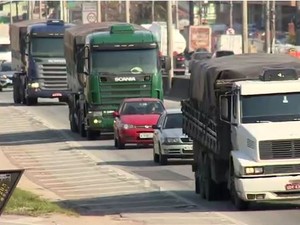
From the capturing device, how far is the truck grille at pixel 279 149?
812 inches

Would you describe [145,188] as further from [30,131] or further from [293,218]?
[30,131]

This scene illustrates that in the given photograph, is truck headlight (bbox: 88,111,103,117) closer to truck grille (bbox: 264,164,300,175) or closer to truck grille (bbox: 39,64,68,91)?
truck grille (bbox: 39,64,68,91)

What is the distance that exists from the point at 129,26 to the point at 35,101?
832 inches

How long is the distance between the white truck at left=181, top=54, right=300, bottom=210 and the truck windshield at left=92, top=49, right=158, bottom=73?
57.6 feet

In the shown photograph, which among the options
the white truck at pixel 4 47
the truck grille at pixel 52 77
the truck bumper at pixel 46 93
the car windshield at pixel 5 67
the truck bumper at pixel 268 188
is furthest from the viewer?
the white truck at pixel 4 47

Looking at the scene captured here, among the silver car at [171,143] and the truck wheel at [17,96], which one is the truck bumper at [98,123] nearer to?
the silver car at [171,143]

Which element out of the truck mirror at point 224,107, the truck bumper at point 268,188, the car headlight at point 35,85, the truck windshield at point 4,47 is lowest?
the truck windshield at point 4,47

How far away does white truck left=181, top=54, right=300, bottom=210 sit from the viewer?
67.7 feet

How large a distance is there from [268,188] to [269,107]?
1.56m

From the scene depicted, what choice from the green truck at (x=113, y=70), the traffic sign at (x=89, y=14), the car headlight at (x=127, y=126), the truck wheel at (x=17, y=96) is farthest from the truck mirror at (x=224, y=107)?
the traffic sign at (x=89, y=14)

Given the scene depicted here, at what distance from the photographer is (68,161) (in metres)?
36.2

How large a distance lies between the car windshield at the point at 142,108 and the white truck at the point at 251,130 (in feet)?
50.0

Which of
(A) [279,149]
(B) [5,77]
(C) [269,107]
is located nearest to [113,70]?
(C) [269,107]

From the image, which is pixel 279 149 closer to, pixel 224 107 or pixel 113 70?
pixel 224 107
